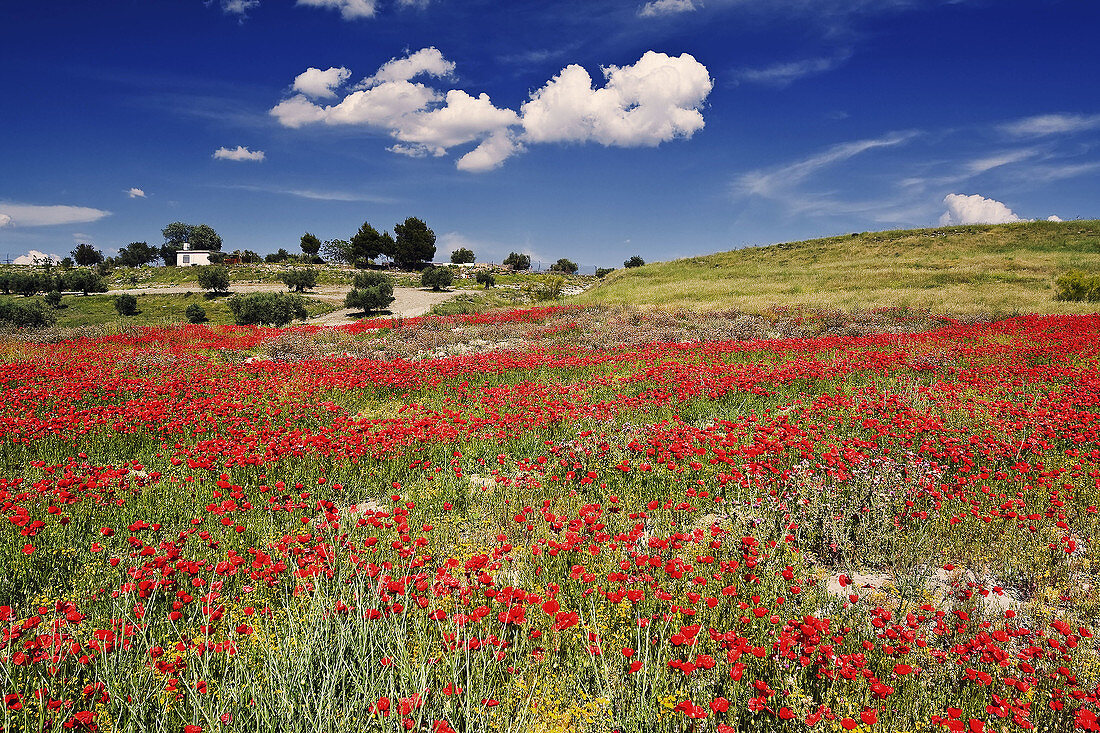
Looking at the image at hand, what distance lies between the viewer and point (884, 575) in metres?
4.25

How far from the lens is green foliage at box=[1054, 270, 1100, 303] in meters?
26.1

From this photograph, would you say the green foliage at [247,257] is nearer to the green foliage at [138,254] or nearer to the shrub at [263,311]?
the green foliage at [138,254]

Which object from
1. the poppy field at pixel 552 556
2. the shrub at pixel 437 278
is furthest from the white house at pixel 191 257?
the poppy field at pixel 552 556

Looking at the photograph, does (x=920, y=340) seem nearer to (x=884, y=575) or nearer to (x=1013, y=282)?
(x=884, y=575)

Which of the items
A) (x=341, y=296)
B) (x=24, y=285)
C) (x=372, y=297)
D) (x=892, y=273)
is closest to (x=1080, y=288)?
(x=892, y=273)

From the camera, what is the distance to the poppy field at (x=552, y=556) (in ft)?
8.87

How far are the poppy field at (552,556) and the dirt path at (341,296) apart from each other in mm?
32802

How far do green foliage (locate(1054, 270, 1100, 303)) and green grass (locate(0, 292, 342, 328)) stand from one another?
168ft

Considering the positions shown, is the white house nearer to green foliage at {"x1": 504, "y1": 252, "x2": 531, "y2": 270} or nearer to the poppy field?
green foliage at {"x1": 504, "y1": 252, "x2": 531, "y2": 270}

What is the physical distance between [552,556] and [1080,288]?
36054 millimetres

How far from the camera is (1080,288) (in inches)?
1041

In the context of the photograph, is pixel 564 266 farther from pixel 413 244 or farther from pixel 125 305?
pixel 125 305

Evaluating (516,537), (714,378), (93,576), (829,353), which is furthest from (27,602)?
(829,353)

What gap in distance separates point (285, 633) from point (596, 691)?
6.33 ft
